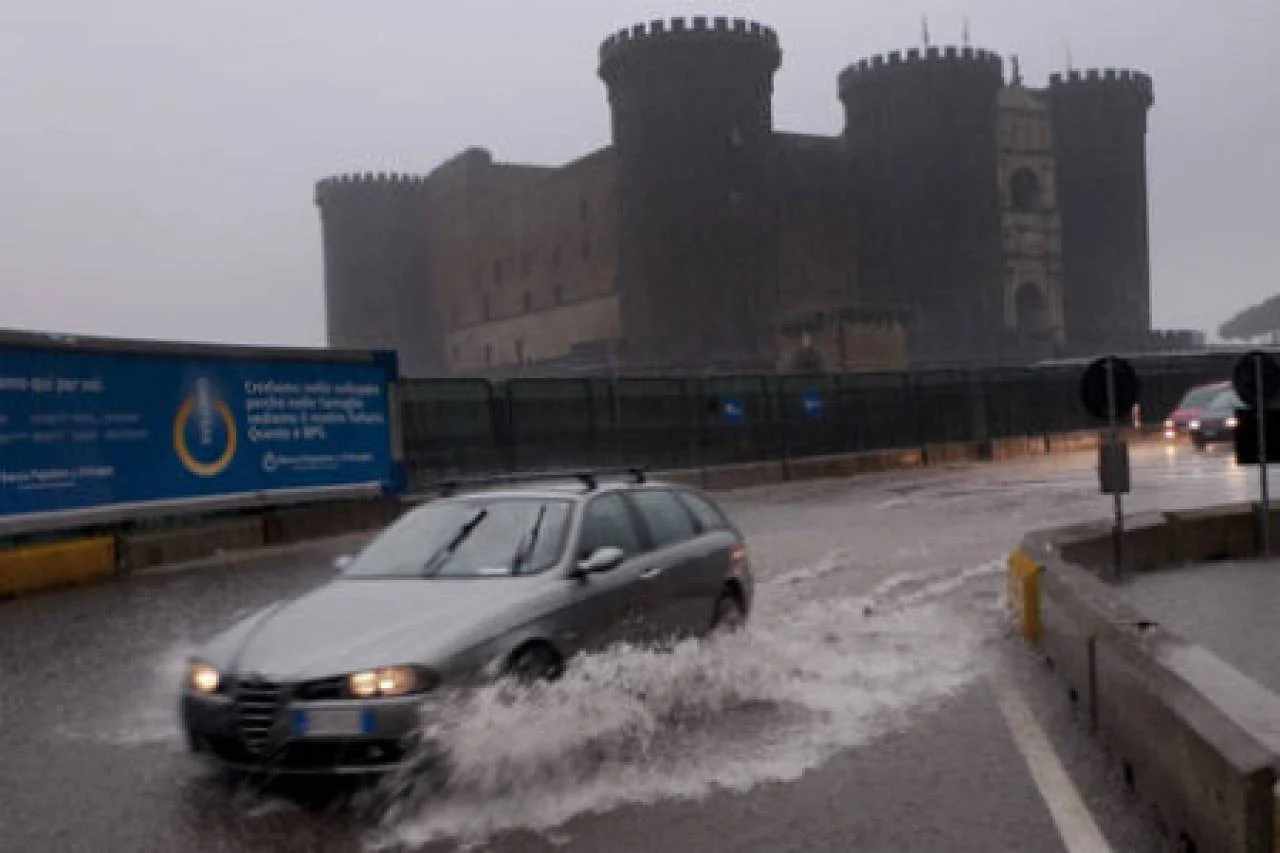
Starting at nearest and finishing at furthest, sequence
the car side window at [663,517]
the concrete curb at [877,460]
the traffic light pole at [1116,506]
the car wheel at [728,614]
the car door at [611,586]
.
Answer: the car door at [611,586] < the car side window at [663,517] < the car wheel at [728,614] < the traffic light pole at [1116,506] < the concrete curb at [877,460]

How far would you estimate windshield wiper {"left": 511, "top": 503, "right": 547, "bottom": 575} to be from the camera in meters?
7.66

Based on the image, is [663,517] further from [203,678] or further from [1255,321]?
[1255,321]

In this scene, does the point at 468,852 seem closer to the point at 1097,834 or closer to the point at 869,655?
the point at 1097,834

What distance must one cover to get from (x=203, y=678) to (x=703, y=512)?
419cm

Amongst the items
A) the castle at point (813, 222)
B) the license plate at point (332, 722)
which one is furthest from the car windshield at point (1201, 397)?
the license plate at point (332, 722)

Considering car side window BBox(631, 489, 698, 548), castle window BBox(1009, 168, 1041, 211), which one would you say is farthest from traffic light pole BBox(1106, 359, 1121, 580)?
castle window BBox(1009, 168, 1041, 211)

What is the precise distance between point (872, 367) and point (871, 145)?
20.0 m

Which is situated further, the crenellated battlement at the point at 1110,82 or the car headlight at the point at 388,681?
the crenellated battlement at the point at 1110,82

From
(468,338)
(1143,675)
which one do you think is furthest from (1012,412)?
(468,338)

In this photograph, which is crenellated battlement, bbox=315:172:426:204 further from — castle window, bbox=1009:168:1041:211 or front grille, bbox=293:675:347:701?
front grille, bbox=293:675:347:701

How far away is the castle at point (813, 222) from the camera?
65.8 metres

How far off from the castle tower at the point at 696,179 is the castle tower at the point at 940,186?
8.44 meters

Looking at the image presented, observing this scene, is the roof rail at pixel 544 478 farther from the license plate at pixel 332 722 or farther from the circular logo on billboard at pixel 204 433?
the circular logo on billboard at pixel 204 433

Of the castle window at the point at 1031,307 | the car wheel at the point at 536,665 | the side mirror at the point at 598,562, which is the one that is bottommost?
the car wheel at the point at 536,665
